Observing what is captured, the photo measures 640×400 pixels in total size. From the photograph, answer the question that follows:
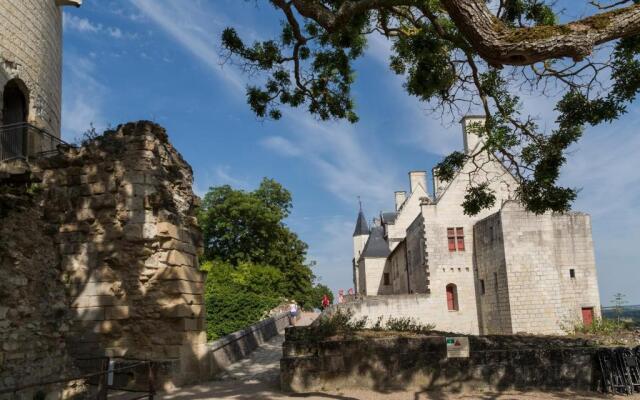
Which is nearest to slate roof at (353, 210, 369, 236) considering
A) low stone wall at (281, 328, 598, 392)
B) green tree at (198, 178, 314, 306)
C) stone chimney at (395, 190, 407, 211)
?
stone chimney at (395, 190, 407, 211)

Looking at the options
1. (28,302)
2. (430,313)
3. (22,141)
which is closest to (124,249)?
(28,302)

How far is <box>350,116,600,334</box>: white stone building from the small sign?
12021 mm

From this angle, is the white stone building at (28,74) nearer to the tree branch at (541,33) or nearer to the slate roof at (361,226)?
the tree branch at (541,33)

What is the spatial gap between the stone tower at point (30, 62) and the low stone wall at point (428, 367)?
9.10m

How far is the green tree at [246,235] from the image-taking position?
38250 mm

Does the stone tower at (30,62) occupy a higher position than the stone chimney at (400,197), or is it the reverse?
the stone chimney at (400,197)

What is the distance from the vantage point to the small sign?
8188 mm

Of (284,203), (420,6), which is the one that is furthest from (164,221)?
(284,203)

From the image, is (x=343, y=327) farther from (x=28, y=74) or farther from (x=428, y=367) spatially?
(x=28, y=74)

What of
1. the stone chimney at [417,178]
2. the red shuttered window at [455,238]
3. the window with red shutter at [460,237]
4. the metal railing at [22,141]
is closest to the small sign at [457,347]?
the metal railing at [22,141]

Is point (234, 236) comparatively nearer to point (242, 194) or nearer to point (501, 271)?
point (242, 194)

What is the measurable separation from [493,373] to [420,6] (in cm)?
556

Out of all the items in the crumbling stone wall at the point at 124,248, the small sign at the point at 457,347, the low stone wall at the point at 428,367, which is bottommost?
the low stone wall at the point at 428,367

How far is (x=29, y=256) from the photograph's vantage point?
7.53 m
